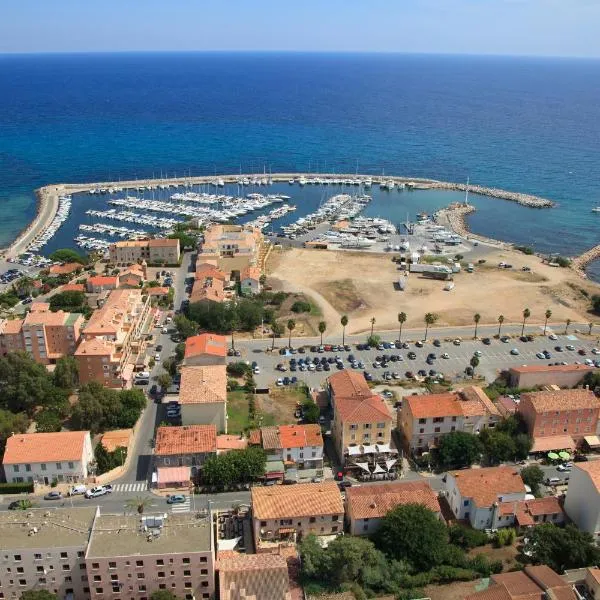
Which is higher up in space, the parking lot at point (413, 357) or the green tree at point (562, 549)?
the green tree at point (562, 549)

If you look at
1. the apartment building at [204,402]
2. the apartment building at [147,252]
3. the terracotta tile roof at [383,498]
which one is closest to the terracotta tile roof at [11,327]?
the apartment building at [204,402]

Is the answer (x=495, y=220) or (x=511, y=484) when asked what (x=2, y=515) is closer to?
(x=511, y=484)

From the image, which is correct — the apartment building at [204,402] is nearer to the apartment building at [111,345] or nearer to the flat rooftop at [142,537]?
the apartment building at [111,345]

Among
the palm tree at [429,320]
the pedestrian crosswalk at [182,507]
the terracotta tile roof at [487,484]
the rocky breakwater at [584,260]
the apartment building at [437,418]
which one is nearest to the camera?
the terracotta tile roof at [487,484]

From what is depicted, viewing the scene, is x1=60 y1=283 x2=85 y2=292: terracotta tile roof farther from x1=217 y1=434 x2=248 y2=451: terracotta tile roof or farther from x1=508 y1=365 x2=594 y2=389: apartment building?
x1=508 y1=365 x2=594 y2=389: apartment building

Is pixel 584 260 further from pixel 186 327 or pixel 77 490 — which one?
pixel 77 490

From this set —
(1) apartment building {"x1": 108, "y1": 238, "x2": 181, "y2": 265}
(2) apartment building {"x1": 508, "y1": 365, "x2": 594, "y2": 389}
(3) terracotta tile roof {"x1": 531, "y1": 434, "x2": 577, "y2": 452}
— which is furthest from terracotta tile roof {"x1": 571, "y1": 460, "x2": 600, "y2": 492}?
(1) apartment building {"x1": 108, "y1": 238, "x2": 181, "y2": 265}
